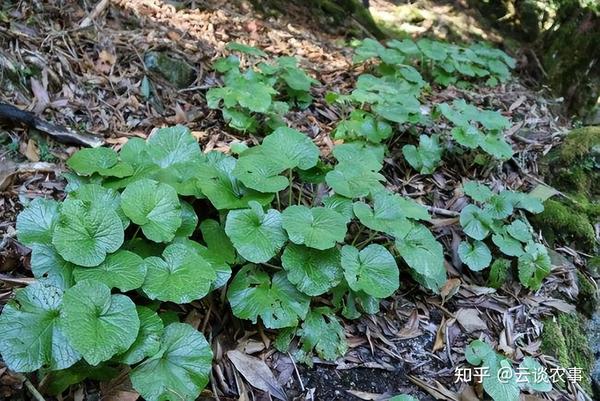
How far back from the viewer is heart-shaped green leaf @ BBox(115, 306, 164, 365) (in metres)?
1.50

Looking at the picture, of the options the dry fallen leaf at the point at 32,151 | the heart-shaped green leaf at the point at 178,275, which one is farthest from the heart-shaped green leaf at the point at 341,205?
the dry fallen leaf at the point at 32,151

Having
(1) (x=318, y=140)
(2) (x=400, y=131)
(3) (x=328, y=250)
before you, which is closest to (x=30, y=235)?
(3) (x=328, y=250)

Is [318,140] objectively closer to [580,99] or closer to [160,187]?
[160,187]

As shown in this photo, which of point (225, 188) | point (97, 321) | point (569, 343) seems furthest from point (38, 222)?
point (569, 343)

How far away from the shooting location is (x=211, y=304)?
1.87 metres

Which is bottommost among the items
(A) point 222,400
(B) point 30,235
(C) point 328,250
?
(A) point 222,400

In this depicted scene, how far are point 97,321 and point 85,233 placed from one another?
1.05 feet

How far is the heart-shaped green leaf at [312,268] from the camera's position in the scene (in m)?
1.80

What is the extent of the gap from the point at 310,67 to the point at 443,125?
3.55ft

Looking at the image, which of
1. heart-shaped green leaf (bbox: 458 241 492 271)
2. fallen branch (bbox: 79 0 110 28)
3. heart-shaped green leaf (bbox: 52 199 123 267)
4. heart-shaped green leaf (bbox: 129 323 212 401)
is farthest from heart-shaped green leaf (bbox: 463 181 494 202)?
fallen branch (bbox: 79 0 110 28)

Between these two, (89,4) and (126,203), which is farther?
(89,4)

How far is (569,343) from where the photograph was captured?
2221 millimetres

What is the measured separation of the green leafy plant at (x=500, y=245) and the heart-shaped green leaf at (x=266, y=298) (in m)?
0.87

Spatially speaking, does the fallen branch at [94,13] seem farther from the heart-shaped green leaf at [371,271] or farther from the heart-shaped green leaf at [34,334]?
the heart-shaped green leaf at [371,271]
